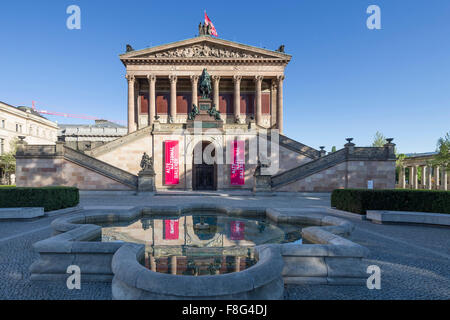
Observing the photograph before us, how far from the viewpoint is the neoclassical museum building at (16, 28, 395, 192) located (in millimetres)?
21219

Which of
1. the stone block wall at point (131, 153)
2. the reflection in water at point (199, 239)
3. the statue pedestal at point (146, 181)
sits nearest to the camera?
the reflection in water at point (199, 239)

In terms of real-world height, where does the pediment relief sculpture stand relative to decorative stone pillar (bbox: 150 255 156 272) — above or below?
above

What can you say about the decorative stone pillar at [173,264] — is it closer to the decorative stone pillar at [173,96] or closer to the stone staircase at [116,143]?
the stone staircase at [116,143]

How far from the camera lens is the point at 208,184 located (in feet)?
89.0

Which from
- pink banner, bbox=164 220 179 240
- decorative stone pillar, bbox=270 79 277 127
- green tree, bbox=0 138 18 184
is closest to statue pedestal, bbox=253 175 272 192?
pink banner, bbox=164 220 179 240

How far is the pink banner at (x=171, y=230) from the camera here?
690 cm

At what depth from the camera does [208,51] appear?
41.2m

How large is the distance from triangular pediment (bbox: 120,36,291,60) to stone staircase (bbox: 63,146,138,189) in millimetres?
26347

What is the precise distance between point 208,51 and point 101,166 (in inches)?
1203

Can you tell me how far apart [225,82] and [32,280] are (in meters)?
44.4

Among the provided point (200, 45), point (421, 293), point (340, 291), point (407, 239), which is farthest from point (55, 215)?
point (200, 45)

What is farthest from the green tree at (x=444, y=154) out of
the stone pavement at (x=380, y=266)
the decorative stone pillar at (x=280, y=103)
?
the stone pavement at (x=380, y=266)

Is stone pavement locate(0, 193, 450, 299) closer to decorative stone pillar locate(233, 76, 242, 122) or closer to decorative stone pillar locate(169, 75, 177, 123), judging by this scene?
decorative stone pillar locate(169, 75, 177, 123)

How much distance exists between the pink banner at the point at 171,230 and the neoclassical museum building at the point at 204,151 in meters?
13.1
